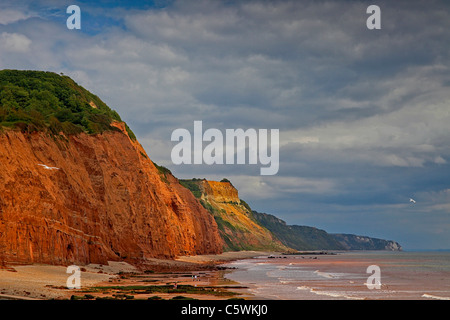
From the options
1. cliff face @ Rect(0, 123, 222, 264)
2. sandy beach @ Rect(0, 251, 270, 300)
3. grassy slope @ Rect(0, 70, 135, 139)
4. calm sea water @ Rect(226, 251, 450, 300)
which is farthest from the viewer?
grassy slope @ Rect(0, 70, 135, 139)

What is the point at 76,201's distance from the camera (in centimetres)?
5294

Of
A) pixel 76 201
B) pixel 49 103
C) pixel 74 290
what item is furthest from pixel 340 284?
pixel 49 103

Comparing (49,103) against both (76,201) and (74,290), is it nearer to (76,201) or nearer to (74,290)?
(76,201)

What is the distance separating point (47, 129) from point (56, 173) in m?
6.69

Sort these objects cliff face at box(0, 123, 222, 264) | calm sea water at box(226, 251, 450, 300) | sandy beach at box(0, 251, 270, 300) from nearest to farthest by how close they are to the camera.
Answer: sandy beach at box(0, 251, 270, 300), calm sea water at box(226, 251, 450, 300), cliff face at box(0, 123, 222, 264)

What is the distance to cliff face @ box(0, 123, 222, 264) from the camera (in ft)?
138

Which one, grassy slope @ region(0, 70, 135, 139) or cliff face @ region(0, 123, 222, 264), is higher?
grassy slope @ region(0, 70, 135, 139)

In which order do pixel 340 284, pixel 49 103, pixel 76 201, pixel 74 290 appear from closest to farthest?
pixel 74 290 < pixel 340 284 < pixel 76 201 < pixel 49 103

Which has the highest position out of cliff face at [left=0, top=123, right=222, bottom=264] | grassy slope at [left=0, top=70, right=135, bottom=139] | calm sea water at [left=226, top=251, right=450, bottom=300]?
grassy slope at [left=0, top=70, right=135, bottom=139]

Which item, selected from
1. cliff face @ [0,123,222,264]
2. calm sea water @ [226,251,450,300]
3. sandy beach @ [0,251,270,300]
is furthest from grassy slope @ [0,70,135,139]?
calm sea water @ [226,251,450,300]

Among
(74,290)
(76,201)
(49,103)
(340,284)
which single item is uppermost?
(49,103)

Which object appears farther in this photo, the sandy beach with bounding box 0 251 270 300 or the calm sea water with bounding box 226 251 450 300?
the calm sea water with bounding box 226 251 450 300

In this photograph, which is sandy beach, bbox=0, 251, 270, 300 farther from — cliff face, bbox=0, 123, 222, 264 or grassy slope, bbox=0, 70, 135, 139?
grassy slope, bbox=0, 70, 135, 139
